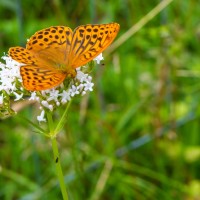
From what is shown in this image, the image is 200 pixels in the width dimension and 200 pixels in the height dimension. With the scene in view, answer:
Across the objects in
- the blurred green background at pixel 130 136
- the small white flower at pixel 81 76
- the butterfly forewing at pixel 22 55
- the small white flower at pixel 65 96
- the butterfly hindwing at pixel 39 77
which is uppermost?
the butterfly forewing at pixel 22 55

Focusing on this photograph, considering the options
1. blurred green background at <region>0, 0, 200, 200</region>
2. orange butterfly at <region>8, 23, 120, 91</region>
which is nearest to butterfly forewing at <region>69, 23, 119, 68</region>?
orange butterfly at <region>8, 23, 120, 91</region>

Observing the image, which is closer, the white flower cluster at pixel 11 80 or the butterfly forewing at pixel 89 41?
the butterfly forewing at pixel 89 41

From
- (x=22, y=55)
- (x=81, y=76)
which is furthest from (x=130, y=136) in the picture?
(x=22, y=55)

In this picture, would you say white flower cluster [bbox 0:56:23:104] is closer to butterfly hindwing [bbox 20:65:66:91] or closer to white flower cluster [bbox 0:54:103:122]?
white flower cluster [bbox 0:54:103:122]

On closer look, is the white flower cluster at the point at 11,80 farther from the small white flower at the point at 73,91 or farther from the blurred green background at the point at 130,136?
the blurred green background at the point at 130,136

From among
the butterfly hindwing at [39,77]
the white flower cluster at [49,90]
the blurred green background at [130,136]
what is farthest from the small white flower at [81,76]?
the blurred green background at [130,136]

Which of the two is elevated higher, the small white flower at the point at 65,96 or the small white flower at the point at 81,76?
the small white flower at the point at 81,76

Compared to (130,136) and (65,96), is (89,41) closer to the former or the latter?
(65,96)
